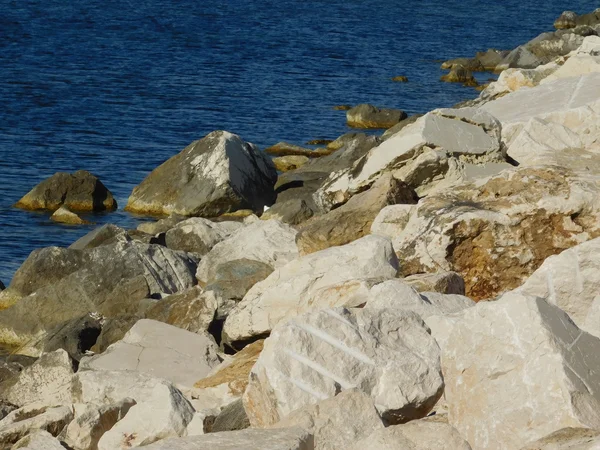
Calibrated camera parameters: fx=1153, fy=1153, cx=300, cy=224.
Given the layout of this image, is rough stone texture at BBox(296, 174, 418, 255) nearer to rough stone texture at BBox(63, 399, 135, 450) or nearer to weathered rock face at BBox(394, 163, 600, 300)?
weathered rock face at BBox(394, 163, 600, 300)

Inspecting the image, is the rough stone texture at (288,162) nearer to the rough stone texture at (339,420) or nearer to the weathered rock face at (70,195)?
the weathered rock face at (70,195)

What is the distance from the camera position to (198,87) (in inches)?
1409

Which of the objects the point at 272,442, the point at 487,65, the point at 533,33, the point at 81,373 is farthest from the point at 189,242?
the point at 533,33

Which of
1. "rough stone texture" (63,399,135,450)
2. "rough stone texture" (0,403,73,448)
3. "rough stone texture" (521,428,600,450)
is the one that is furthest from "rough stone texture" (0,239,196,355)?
"rough stone texture" (521,428,600,450)

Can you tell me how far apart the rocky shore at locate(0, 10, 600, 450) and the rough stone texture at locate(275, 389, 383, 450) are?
0.04 ft

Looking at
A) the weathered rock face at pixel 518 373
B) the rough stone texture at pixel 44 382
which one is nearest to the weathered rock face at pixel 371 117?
the rough stone texture at pixel 44 382

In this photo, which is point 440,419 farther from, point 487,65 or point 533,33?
point 533,33

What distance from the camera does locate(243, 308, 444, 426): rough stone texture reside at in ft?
21.9

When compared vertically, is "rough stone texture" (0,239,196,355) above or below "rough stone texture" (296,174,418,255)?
below

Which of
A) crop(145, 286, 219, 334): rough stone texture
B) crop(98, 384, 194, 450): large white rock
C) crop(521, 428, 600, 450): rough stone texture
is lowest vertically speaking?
crop(145, 286, 219, 334): rough stone texture

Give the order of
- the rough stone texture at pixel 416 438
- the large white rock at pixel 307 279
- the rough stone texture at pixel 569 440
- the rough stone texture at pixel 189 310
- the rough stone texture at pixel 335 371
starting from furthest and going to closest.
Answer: the rough stone texture at pixel 189 310 → the large white rock at pixel 307 279 → the rough stone texture at pixel 335 371 → the rough stone texture at pixel 416 438 → the rough stone texture at pixel 569 440

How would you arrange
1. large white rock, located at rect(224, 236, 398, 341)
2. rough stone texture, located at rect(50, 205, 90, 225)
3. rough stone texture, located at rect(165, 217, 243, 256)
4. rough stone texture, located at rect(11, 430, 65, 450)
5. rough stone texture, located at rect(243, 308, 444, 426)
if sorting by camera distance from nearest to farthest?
1. rough stone texture, located at rect(243, 308, 444, 426)
2. rough stone texture, located at rect(11, 430, 65, 450)
3. large white rock, located at rect(224, 236, 398, 341)
4. rough stone texture, located at rect(165, 217, 243, 256)
5. rough stone texture, located at rect(50, 205, 90, 225)

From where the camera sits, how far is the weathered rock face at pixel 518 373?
5895 mm

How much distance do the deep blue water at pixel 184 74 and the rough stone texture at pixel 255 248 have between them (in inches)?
160
